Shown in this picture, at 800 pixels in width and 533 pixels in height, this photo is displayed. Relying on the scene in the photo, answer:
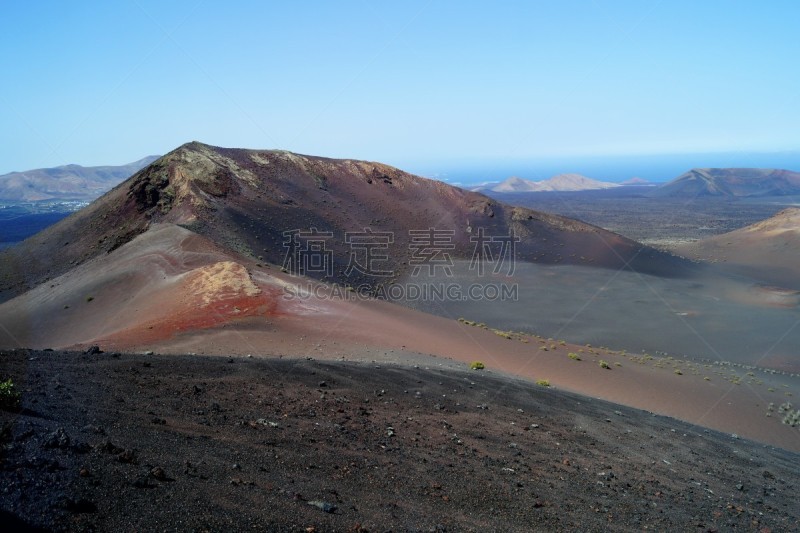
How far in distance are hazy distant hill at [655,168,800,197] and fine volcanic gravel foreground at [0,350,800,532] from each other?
158313 millimetres

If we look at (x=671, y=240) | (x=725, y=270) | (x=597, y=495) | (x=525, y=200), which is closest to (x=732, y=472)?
(x=597, y=495)

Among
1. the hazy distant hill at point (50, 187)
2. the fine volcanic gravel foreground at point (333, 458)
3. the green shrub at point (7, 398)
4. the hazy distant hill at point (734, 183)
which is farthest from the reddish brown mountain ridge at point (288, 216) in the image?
the hazy distant hill at point (50, 187)

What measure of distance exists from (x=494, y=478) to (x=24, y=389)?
619cm

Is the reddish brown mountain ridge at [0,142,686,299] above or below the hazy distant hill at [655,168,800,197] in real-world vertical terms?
below

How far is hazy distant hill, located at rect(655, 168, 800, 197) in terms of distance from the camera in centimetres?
14700

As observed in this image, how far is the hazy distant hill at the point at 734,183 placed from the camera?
147000mm

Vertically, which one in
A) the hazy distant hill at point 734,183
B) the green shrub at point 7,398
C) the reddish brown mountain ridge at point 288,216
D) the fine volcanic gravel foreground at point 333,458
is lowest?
the fine volcanic gravel foreground at point 333,458

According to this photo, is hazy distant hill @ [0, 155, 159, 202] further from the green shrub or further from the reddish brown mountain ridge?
the green shrub

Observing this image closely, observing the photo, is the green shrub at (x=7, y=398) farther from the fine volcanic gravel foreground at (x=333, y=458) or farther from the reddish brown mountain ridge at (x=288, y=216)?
the reddish brown mountain ridge at (x=288, y=216)

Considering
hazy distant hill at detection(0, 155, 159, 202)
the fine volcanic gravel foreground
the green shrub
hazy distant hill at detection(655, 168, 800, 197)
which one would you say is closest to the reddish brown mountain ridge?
the fine volcanic gravel foreground

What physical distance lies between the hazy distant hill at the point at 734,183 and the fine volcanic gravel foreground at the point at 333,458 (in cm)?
15831

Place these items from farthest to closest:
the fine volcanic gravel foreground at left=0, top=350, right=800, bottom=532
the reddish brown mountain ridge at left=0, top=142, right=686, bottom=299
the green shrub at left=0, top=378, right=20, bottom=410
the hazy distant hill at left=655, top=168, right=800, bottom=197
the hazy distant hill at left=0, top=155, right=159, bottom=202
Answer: the hazy distant hill at left=0, top=155, right=159, bottom=202 → the hazy distant hill at left=655, top=168, right=800, bottom=197 → the reddish brown mountain ridge at left=0, top=142, right=686, bottom=299 → the green shrub at left=0, top=378, right=20, bottom=410 → the fine volcanic gravel foreground at left=0, top=350, right=800, bottom=532

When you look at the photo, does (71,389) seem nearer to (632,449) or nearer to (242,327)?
(242,327)

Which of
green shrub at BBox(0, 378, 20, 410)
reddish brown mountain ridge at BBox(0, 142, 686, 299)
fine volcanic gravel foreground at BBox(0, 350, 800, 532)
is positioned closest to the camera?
fine volcanic gravel foreground at BBox(0, 350, 800, 532)
